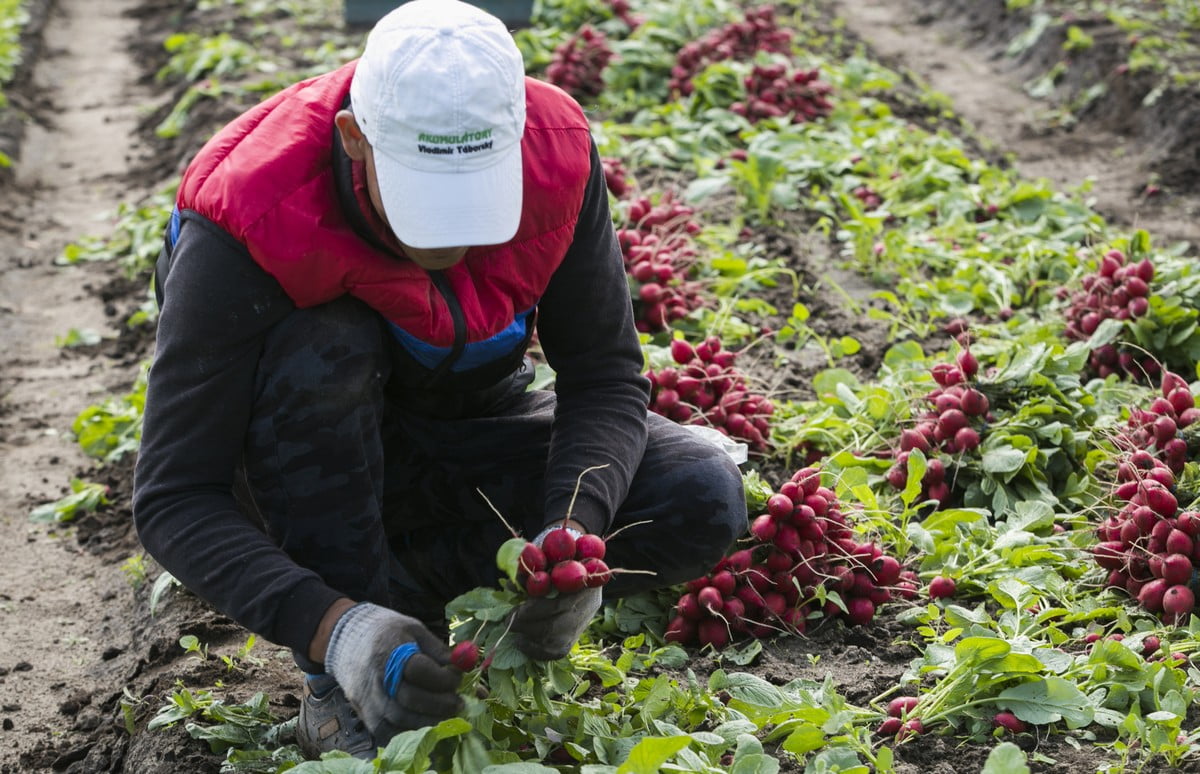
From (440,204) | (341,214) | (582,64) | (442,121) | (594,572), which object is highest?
(442,121)

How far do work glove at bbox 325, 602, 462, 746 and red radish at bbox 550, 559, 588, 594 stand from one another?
0.68 feet

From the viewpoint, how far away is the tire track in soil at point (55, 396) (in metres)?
2.99

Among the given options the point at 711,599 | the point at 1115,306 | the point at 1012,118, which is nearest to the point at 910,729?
the point at 711,599

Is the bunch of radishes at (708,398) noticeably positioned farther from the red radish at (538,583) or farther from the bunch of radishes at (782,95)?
the bunch of radishes at (782,95)

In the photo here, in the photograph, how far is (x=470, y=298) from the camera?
2322mm

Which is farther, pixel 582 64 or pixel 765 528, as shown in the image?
pixel 582 64

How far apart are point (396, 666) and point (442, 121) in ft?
2.72

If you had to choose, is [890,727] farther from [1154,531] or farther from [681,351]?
[681,351]

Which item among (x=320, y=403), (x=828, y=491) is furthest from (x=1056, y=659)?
(x=320, y=403)

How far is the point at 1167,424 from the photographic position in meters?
3.07

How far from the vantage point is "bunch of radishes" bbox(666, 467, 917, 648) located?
2.83 metres

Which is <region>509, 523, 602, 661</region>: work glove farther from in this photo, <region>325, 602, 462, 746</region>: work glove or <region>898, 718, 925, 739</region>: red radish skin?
<region>898, 718, 925, 739</region>: red radish skin

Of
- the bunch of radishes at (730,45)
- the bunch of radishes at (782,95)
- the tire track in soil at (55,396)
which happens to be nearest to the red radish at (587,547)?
the tire track in soil at (55,396)

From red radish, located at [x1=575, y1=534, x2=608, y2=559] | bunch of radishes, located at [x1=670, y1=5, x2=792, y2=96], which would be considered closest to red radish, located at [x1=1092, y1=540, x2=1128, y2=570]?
red radish, located at [x1=575, y1=534, x2=608, y2=559]
